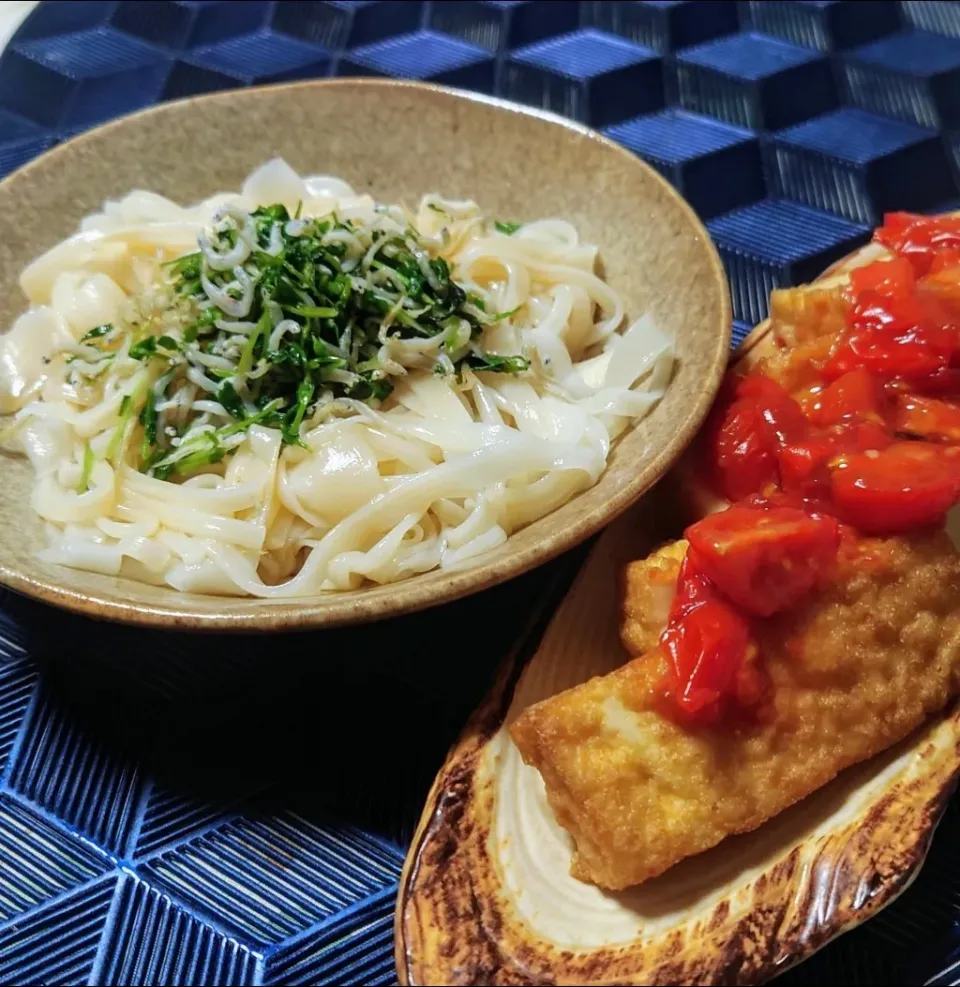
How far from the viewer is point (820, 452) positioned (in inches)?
96.5

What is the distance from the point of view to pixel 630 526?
2797mm

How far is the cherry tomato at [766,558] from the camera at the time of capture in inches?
85.6

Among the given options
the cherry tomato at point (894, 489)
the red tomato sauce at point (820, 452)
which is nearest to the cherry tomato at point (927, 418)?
the red tomato sauce at point (820, 452)

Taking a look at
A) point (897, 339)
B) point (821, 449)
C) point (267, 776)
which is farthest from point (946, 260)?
point (267, 776)

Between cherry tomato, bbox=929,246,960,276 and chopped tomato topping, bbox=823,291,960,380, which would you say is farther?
cherry tomato, bbox=929,246,960,276

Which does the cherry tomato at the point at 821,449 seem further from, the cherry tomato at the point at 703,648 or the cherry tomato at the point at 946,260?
the cherry tomato at the point at 946,260

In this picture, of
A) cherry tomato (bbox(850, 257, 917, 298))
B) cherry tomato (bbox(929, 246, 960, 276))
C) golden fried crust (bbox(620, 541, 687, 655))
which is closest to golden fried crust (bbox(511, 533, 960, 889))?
golden fried crust (bbox(620, 541, 687, 655))

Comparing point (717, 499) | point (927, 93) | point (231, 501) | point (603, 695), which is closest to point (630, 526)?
point (717, 499)

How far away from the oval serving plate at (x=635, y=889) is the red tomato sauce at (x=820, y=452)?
35 centimetres

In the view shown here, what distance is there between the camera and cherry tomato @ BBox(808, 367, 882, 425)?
101 inches

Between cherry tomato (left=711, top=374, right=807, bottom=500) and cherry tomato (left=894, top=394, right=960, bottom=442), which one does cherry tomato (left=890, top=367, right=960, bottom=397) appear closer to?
cherry tomato (left=894, top=394, right=960, bottom=442)

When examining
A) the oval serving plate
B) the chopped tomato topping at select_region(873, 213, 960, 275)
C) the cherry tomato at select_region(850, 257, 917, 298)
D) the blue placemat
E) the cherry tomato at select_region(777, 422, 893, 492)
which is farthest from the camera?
the chopped tomato topping at select_region(873, 213, 960, 275)

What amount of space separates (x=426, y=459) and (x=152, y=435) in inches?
32.7

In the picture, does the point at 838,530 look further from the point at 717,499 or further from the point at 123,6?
the point at 123,6
